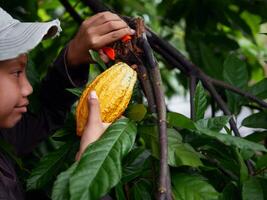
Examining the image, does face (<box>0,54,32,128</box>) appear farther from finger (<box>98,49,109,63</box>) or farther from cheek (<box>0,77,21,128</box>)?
finger (<box>98,49,109,63</box>)

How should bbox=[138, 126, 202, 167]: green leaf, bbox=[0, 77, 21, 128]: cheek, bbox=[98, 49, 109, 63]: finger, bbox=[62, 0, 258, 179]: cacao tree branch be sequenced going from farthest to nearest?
bbox=[62, 0, 258, 179]: cacao tree branch
bbox=[98, 49, 109, 63]: finger
bbox=[0, 77, 21, 128]: cheek
bbox=[138, 126, 202, 167]: green leaf

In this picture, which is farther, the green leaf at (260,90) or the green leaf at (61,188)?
the green leaf at (260,90)

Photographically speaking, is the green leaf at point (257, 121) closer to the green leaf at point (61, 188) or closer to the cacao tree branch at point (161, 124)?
the cacao tree branch at point (161, 124)

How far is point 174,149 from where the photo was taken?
0.86 meters

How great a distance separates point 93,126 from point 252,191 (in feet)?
1.04

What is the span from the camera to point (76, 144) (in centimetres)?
104

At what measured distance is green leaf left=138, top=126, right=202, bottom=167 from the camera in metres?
0.84

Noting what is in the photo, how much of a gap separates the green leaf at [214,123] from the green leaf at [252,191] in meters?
0.12

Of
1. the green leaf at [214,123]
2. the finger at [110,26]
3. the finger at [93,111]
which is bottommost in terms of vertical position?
the green leaf at [214,123]

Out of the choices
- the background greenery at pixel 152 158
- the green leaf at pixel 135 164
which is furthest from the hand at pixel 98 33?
the green leaf at pixel 135 164

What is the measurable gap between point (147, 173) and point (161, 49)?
1.58 feet

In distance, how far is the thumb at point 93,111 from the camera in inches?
35.2

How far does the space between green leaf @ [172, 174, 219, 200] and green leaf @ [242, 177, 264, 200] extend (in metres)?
0.08

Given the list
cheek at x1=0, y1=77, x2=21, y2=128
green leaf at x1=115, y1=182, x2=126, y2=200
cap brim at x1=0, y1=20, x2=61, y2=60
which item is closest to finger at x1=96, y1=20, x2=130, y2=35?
cap brim at x1=0, y1=20, x2=61, y2=60
